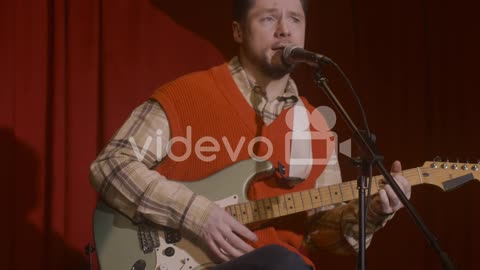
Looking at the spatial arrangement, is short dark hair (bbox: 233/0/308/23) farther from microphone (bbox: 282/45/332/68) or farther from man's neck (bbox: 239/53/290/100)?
microphone (bbox: 282/45/332/68)

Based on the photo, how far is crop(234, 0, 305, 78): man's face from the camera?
1.96 metres

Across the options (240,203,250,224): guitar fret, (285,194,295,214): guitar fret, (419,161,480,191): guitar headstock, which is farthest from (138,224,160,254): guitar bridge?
(419,161,480,191): guitar headstock

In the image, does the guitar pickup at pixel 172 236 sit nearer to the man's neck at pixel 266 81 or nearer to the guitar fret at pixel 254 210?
the guitar fret at pixel 254 210

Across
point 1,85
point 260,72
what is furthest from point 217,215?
point 1,85

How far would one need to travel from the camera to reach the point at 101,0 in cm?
210

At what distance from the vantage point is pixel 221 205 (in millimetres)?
1690

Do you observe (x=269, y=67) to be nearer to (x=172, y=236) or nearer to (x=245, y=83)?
(x=245, y=83)

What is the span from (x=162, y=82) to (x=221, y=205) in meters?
0.65

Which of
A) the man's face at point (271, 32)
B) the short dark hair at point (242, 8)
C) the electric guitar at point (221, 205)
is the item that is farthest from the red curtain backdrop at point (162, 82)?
the electric guitar at point (221, 205)

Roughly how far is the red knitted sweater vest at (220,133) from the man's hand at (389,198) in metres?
0.26

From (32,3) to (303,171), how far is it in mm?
1083

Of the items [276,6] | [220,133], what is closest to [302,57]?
[220,133]

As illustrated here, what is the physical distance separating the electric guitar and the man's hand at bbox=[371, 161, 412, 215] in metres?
0.04

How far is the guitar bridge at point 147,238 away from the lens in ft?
5.28
